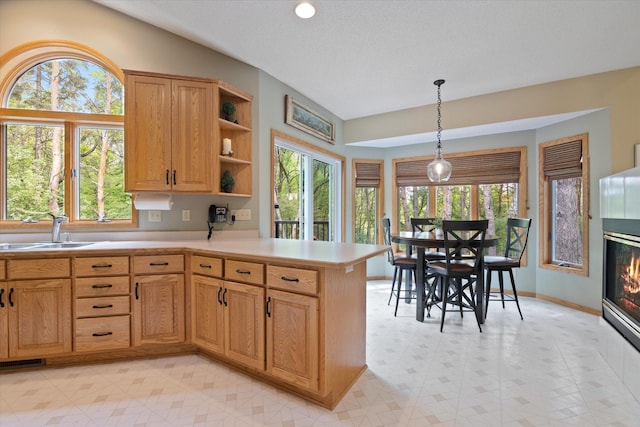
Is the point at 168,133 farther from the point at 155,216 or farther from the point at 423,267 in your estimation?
the point at 423,267

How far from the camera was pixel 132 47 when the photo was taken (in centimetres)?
282

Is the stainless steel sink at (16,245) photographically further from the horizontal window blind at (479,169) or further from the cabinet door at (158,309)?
the horizontal window blind at (479,169)

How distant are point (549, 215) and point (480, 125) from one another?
155 centimetres

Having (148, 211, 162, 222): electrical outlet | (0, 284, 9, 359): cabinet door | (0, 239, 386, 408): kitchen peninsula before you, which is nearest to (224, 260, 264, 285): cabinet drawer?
(0, 239, 386, 408): kitchen peninsula

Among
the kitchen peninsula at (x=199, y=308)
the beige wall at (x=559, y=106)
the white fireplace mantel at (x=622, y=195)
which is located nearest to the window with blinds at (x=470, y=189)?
the beige wall at (x=559, y=106)

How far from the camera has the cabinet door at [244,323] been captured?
6.38 ft

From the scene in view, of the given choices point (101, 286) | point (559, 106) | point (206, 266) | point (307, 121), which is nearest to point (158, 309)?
point (101, 286)

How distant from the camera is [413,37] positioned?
2.58 m

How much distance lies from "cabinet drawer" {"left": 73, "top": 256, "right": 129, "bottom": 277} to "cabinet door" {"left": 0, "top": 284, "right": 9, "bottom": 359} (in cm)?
47

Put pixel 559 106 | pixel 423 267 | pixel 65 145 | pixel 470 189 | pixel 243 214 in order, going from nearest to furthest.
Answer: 1. pixel 65 145
2. pixel 243 214
3. pixel 423 267
4. pixel 559 106
5. pixel 470 189

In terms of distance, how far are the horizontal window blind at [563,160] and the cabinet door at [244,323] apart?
4.02m

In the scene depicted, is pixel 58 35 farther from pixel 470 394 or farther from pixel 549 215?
pixel 549 215

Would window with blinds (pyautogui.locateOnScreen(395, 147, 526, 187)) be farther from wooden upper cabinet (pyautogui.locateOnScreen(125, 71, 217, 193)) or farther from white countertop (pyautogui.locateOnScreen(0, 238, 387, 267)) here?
wooden upper cabinet (pyautogui.locateOnScreen(125, 71, 217, 193))

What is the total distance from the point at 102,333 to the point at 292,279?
164 cm
